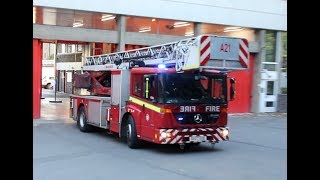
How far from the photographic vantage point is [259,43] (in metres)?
24.4

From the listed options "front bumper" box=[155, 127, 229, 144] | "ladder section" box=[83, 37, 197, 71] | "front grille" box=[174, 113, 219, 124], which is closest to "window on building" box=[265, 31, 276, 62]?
"ladder section" box=[83, 37, 197, 71]

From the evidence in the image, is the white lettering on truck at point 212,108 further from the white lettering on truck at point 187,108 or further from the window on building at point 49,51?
the window on building at point 49,51

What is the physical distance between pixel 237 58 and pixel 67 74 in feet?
114

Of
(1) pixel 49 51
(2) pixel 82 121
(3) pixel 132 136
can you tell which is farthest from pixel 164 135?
(1) pixel 49 51

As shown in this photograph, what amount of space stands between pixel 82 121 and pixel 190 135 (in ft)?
18.9

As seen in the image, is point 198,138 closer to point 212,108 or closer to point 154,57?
point 212,108

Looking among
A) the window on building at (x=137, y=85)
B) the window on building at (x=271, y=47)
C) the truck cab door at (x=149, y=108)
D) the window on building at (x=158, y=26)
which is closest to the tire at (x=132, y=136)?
the truck cab door at (x=149, y=108)

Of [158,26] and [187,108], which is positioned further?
[158,26]

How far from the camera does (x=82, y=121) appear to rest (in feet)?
51.7

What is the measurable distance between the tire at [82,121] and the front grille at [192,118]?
17.5 ft

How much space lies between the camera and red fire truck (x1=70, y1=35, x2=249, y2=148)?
→ 10.9 m

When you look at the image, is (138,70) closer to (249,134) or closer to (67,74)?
(249,134)

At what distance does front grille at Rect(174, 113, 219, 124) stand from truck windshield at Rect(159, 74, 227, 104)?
302mm

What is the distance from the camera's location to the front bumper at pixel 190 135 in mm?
10898
